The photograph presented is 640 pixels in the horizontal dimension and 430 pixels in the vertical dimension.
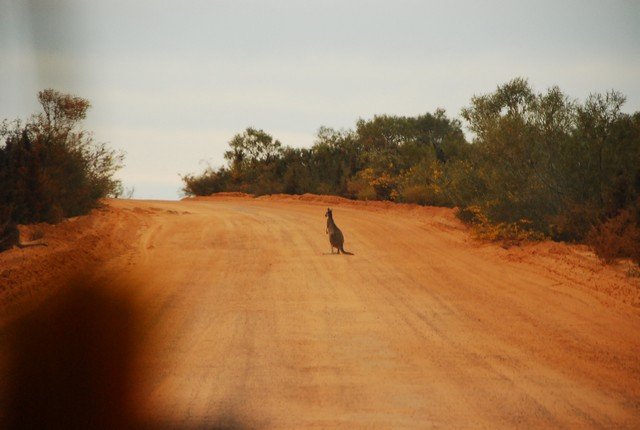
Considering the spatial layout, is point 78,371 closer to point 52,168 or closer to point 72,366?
point 72,366

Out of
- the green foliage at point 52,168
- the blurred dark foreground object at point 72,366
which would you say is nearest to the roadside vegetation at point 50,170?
the green foliage at point 52,168

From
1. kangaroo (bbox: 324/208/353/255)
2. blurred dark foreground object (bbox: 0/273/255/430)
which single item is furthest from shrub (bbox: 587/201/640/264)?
blurred dark foreground object (bbox: 0/273/255/430)

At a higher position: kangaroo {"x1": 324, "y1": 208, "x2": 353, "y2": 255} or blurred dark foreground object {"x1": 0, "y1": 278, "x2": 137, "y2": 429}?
kangaroo {"x1": 324, "y1": 208, "x2": 353, "y2": 255}

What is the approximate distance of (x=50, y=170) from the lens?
22.8 metres

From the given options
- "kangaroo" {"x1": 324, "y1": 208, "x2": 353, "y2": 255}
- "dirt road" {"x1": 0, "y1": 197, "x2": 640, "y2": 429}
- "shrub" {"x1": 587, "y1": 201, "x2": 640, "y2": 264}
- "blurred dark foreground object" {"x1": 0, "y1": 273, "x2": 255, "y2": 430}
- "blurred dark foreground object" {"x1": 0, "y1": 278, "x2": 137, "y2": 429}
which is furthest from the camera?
"kangaroo" {"x1": 324, "y1": 208, "x2": 353, "y2": 255}

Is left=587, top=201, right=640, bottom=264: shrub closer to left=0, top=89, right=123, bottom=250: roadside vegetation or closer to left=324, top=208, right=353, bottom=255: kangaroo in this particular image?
left=324, top=208, right=353, bottom=255: kangaroo

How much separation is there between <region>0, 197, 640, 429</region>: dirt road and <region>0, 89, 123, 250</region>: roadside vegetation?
4413 millimetres

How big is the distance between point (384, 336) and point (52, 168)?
17103 mm

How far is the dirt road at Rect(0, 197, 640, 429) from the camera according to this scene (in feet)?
21.3

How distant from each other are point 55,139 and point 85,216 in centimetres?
324

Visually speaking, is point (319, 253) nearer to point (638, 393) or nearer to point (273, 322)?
point (273, 322)

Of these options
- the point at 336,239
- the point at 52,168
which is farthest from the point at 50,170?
the point at 336,239

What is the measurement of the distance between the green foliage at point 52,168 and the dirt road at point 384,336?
14.8 feet

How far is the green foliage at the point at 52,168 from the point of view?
20312 mm
